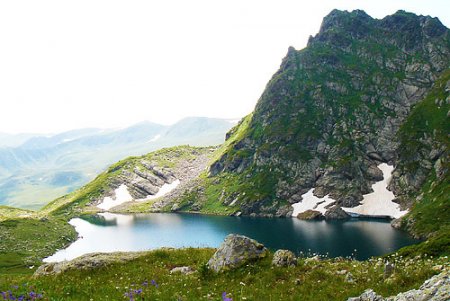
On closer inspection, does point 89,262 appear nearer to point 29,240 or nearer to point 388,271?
point 388,271

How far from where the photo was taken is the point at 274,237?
148750mm

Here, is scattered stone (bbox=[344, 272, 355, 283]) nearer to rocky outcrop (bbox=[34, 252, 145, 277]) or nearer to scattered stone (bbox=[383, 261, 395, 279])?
scattered stone (bbox=[383, 261, 395, 279])

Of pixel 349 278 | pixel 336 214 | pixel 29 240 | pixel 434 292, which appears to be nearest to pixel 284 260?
pixel 349 278

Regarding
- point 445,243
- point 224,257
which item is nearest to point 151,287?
point 224,257

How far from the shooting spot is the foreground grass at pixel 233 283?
56.1 ft

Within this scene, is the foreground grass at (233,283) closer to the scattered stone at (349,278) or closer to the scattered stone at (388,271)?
the scattered stone at (349,278)

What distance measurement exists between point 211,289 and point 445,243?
75.3m

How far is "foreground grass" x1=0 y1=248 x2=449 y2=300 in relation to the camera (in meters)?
17.1

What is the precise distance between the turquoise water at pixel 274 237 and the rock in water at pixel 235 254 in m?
87.5

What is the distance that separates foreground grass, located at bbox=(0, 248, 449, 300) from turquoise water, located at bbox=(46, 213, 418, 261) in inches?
3459

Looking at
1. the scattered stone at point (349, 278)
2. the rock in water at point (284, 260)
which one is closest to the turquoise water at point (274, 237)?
the rock in water at point (284, 260)

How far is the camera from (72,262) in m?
26.7

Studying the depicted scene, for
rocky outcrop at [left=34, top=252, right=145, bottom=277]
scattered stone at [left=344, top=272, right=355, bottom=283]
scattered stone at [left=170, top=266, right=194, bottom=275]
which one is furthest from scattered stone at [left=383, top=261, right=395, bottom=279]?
rocky outcrop at [left=34, top=252, right=145, bottom=277]

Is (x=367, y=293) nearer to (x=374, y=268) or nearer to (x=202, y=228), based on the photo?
(x=374, y=268)
